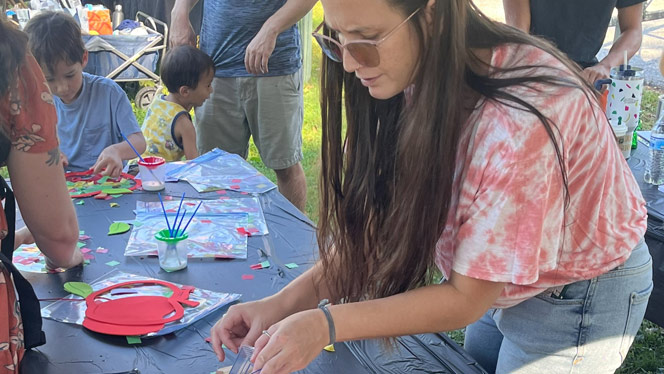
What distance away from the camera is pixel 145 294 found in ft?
5.33

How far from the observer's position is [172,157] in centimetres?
321

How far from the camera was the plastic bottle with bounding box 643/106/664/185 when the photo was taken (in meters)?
2.25

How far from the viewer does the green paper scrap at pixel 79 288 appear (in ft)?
5.35

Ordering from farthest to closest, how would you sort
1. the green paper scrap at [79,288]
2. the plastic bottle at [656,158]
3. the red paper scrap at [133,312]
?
1. the plastic bottle at [656,158]
2. the green paper scrap at [79,288]
3. the red paper scrap at [133,312]

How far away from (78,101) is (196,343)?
1.76 meters

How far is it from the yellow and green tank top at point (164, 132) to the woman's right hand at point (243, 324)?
201 centimetres

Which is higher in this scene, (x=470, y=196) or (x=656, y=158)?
(x=470, y=196)

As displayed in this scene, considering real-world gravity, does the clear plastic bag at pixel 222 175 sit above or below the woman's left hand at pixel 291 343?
below

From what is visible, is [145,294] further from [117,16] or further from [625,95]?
[117,16]

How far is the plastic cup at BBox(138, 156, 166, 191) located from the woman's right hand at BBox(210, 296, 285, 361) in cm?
118

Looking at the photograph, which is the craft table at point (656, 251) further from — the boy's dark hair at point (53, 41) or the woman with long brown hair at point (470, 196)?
the boy's dark hair at point (53, 41)

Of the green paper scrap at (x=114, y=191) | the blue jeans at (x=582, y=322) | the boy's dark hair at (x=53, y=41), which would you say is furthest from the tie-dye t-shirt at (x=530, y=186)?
the boy's dark hair at (x=53, y=41)

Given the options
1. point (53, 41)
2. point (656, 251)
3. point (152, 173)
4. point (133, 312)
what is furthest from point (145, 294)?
point (656, 251)

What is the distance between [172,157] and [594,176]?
8.08 feet
